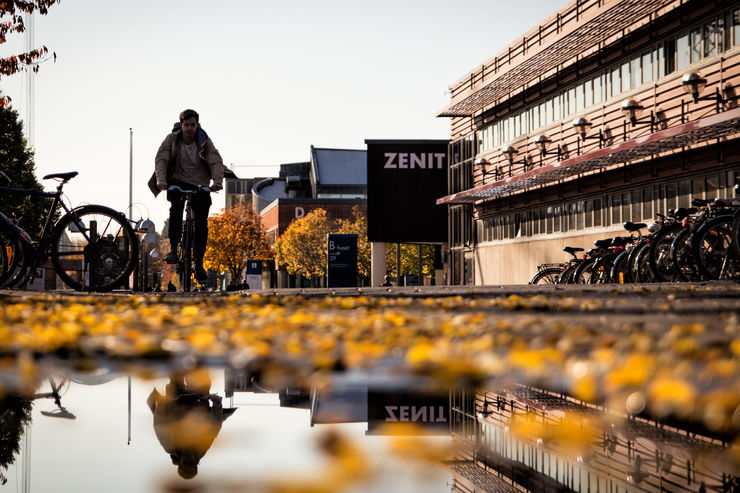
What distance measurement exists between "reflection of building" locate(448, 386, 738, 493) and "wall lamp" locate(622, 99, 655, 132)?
25599mm

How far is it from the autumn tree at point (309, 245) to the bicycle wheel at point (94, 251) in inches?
3064

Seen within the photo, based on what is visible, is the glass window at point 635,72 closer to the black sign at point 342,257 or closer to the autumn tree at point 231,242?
the black sign at point 342,257

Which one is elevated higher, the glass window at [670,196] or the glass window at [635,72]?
the glass window at [635,72]

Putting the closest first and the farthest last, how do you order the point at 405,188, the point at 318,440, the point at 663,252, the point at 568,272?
the point at 318,440 < the point at 663,252 < the point at 568,272 < the point at 405,188

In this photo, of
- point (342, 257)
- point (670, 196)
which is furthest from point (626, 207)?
point (342, 257)

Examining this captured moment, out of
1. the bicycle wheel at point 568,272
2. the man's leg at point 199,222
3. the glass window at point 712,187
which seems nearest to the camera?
the man's leg at point 199,222

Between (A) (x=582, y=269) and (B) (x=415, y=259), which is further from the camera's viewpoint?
(B) (x=415, y=259)

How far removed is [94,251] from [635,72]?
77.2 feet

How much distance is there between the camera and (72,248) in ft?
28.8

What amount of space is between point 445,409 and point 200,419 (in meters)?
0.81

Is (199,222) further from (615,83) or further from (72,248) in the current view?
(615,83)

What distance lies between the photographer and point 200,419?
266 centimetres

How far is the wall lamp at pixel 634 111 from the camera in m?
27.2

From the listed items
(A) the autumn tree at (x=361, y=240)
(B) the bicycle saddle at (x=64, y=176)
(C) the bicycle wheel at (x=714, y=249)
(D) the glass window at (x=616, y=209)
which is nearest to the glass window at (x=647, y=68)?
(D) the glass window at (x=616, y=209)
